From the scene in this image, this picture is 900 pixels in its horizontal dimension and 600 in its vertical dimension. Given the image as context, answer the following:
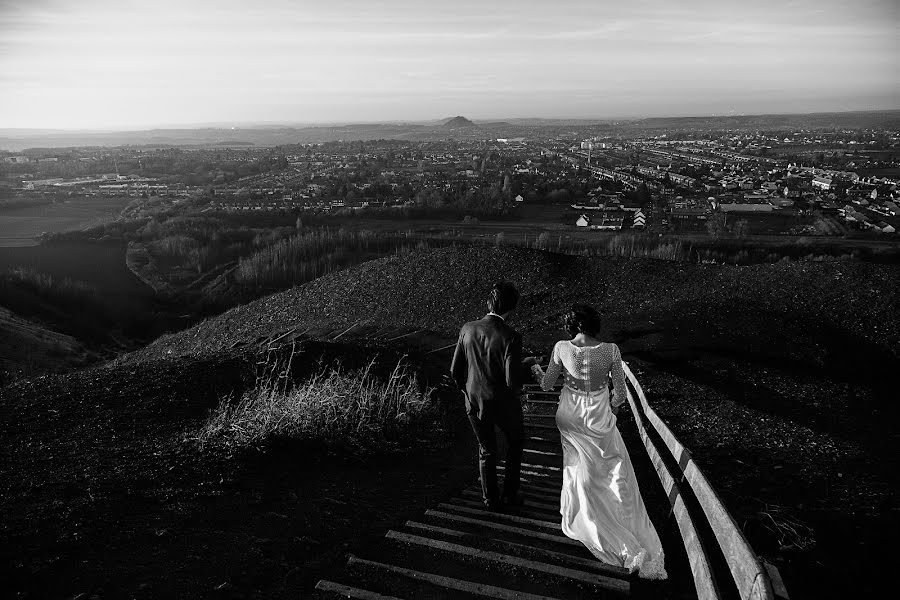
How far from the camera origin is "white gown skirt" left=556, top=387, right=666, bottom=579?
14.3 ft

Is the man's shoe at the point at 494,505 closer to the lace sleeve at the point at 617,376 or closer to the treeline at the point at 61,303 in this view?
the lace sleeve at the point at 617,376

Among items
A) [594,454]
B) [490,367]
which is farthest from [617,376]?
[490,367]

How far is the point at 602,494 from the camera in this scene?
462cm

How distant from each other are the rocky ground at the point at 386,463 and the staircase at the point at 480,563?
1.60ft

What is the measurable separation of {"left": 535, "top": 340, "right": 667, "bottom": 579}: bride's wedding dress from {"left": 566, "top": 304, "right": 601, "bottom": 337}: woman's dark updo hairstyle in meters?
0.13

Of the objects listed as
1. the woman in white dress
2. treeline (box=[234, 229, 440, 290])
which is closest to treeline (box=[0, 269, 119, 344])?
treeline (box=[234, 229, 440, 290])

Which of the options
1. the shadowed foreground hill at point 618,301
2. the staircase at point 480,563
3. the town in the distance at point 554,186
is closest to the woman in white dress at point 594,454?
the staircase at point 480,563

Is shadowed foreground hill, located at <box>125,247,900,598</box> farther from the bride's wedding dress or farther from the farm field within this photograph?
the farm field

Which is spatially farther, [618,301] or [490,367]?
[618,301]

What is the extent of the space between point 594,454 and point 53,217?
87168 millimetres

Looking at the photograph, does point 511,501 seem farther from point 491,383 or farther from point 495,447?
point 491,383

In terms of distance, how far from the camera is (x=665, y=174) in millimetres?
87812

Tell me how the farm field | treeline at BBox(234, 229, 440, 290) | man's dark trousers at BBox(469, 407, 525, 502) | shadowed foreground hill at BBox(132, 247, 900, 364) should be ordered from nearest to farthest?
man's dark trousers at BBox(469, 407, 525, 502)
shadowed foreground hill at BBox(132, 247, 900, 364)
treeline at BBox(234, 229, 440, 290)
the farm field

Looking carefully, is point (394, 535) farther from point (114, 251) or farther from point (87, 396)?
point (114, 251)
